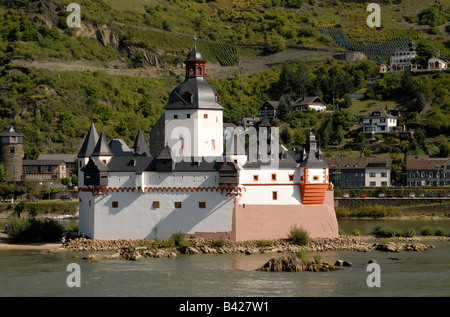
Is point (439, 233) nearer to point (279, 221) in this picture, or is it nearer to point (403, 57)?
point (279, 221)

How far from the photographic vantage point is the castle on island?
56938 millimetres

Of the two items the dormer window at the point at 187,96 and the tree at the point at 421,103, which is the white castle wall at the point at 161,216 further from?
→ the tree at the point at 421,103

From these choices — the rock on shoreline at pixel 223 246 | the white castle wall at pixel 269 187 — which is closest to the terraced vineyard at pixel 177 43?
the white castle wall at pixel 269 187

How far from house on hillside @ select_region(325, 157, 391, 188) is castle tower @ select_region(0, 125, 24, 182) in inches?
1410

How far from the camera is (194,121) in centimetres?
6038

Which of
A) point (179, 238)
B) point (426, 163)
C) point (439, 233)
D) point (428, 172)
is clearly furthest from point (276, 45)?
point (179, 238)

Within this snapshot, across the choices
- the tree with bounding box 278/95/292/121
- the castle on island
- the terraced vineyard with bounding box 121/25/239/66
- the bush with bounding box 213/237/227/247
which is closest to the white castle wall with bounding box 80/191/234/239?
the castle on island

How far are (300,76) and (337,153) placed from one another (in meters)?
29.0

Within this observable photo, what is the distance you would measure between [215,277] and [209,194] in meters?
12.2

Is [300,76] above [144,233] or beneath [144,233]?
above

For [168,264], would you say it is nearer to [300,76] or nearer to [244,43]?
[300,76]

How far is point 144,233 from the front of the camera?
5700cm
